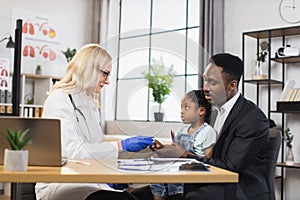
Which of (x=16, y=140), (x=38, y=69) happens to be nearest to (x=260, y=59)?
(x=38, y=69)

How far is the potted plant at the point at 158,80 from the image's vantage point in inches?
59.3

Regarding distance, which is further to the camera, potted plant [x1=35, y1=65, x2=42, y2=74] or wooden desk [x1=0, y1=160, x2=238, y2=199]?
potted plant [x1=35, y1=65, x2=42, y2=74]

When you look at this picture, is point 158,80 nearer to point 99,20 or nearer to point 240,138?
point 240,138

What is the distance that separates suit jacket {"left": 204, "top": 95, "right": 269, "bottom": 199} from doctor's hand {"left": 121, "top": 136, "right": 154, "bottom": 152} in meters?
0.40

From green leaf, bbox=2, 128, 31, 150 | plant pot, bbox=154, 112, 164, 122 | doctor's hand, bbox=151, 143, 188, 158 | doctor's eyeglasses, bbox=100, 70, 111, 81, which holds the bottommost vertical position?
doctor's hand, bbox=151, 143, 188, 158

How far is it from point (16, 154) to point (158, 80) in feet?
1.80

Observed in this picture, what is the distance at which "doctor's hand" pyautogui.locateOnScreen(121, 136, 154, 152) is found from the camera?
1488 millimetres

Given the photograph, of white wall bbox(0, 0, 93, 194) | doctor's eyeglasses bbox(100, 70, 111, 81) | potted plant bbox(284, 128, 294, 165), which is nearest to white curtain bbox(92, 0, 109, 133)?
white wall bbox(0, 0, 93, 194)

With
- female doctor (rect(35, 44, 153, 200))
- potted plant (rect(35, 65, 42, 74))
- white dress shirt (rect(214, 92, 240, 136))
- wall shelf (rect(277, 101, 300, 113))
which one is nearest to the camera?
white dress shirt (rect(214, 92, 240, 136))

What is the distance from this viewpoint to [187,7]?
16.7 feet

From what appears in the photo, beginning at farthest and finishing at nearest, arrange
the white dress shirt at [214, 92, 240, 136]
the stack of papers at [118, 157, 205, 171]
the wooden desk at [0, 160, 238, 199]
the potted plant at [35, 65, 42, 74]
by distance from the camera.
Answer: the potted plant at [35, 65, 42, 74]
the white dress shirt at [214, 92, 240, 136]
the stack of papers at [118, 157, 205, 171]
the wooden desk at [0, 160, 238, 199]

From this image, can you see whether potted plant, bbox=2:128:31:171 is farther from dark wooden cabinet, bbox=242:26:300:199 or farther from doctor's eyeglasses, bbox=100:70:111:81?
dark wooden cabinet, bbox=242:26:300:199

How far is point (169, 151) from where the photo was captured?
4.84ft

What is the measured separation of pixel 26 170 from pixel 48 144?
0.14 m
